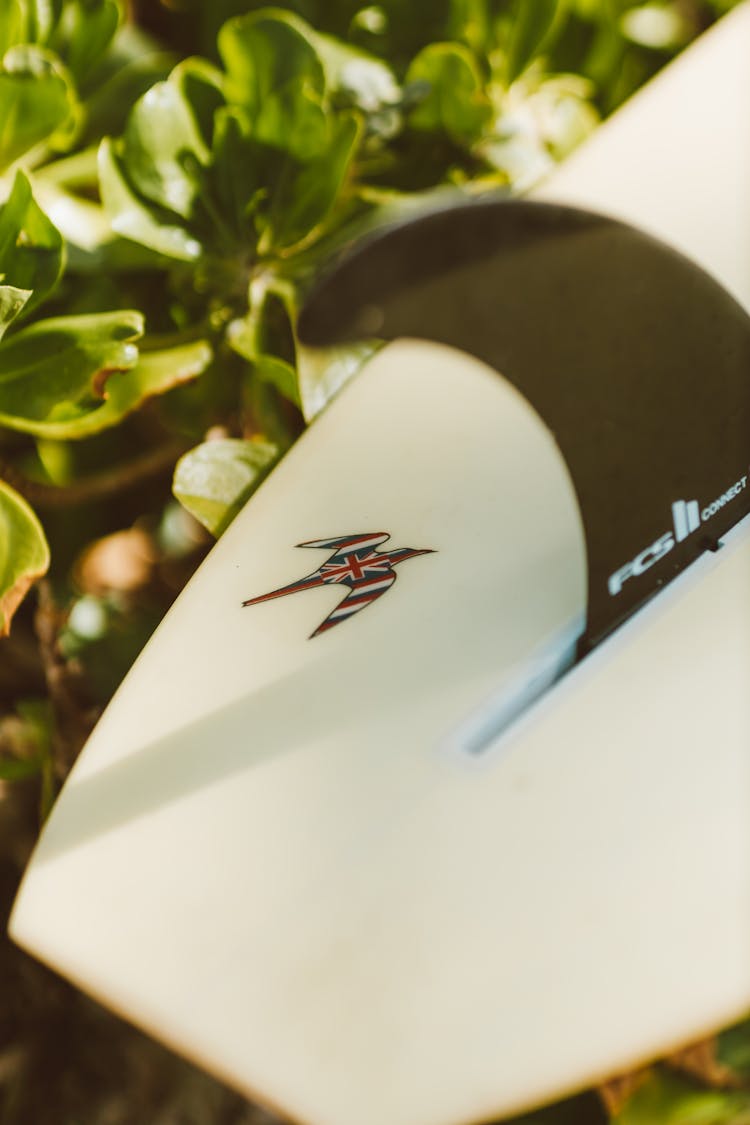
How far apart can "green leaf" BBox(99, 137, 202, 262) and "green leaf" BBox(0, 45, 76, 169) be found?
5 centimetres

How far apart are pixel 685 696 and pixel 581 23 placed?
87 cm

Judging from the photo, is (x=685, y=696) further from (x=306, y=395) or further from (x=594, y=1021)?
(x=306, y=395)

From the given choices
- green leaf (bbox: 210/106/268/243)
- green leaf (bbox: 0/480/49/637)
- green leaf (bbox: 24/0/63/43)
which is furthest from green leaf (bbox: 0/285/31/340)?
green leaf (bbox: 24/0/63/43)

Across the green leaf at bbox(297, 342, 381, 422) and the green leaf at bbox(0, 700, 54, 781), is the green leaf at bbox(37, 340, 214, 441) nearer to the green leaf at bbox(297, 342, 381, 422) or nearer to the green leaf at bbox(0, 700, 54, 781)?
the green leaf at bbox(297, 342, 381, 422)

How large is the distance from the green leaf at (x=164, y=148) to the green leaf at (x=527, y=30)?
0.40m

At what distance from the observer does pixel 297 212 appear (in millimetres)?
954

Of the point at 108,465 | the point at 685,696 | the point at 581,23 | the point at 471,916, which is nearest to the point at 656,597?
the point at 685,696

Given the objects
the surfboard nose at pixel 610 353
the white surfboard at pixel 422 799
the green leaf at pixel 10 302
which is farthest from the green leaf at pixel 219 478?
the surfboard nose at pixel 610 353

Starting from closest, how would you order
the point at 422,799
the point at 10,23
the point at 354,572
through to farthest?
the point at 422,799 < the point at 354,572 < the point at 10,23

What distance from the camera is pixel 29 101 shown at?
876 mm

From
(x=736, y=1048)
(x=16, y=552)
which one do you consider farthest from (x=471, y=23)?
(x=736, y=1048)

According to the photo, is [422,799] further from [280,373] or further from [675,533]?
[280,373]

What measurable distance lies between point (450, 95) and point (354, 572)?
1.90 feet

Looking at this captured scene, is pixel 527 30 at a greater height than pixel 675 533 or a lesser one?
greater
